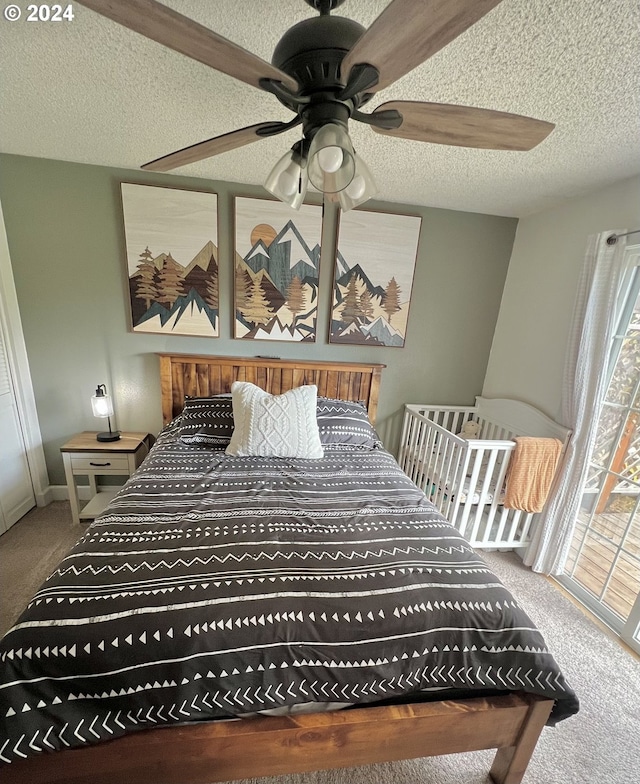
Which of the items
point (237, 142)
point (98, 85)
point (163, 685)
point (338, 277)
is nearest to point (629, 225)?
point (338, 277)

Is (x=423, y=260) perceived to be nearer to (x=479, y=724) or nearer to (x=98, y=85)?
(x=98, y=85)

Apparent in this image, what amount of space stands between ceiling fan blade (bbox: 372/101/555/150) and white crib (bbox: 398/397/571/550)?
156 cm

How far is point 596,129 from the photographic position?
1.46 meters

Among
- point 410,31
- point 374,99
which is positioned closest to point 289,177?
point 410,31

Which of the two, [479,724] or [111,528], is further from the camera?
[111,528]

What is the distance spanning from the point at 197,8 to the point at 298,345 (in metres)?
1.81

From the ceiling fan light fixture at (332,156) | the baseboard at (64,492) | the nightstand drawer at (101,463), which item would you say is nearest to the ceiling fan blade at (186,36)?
the ceiling fan light fixture at (332,156)

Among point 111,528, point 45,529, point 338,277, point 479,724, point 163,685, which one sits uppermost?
point 338,277

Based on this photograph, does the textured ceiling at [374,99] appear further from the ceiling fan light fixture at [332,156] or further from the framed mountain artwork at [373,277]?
the ceiling fan light fixture at [332,156]

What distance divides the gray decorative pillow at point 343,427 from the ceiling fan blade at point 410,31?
1.77 m

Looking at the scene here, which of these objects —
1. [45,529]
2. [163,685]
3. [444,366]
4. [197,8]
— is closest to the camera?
[163,685]

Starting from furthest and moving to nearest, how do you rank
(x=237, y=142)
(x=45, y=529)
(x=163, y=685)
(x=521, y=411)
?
(x=521, y=411) < (x=45, y=529) < (x=237, y=142) < (x=163, y=685)

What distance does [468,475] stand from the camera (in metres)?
2.41

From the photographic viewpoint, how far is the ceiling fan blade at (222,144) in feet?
3.24
